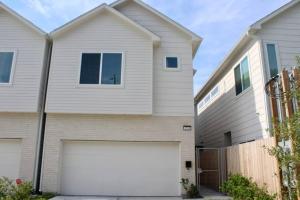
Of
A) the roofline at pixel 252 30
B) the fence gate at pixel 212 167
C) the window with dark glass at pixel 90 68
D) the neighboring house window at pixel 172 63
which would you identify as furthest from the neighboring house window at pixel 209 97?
the window with dark glass at pixel 90 68

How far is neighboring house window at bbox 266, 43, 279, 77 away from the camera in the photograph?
1192cm

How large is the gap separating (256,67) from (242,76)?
1.67 metres

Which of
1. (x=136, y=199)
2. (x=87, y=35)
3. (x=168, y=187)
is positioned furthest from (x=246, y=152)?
(x=87, y=35)

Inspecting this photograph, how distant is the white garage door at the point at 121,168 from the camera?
12.3m

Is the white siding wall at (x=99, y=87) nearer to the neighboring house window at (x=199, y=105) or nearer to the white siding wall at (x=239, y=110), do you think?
the white siding wall at (x=239, y=110)

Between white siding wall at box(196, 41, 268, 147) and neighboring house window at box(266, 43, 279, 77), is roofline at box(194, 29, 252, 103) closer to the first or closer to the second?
white siding wall at box(196, 41, 268, 147)

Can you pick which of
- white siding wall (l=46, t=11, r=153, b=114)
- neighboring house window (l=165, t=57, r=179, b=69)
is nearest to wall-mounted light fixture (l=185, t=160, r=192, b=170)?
white siding wall (l=46, t=11, r=153, b=114)

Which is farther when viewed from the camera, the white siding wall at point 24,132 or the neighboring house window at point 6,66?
the neighboring house window at point 6,66

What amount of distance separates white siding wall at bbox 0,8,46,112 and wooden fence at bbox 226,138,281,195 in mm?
8306

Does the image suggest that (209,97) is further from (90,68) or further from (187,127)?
(90,68)

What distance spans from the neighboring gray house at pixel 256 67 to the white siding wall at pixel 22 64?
8.89 metres

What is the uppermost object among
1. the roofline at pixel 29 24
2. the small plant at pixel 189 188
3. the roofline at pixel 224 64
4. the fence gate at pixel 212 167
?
the roofline at pixel 29 24

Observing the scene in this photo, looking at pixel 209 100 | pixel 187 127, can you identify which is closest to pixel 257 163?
pixel 187 127

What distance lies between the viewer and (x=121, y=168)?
40.9ft
